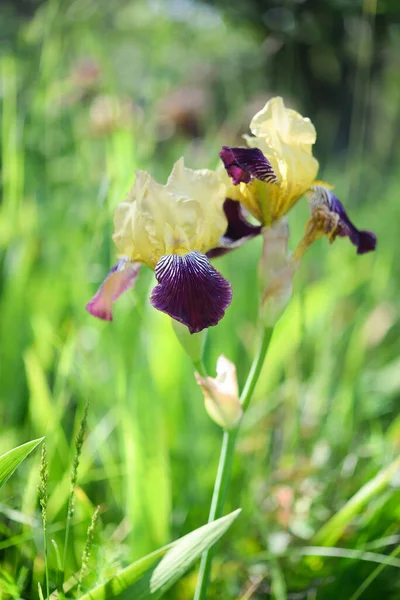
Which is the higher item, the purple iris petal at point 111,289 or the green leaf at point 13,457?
the purple iris petal at point 111,289

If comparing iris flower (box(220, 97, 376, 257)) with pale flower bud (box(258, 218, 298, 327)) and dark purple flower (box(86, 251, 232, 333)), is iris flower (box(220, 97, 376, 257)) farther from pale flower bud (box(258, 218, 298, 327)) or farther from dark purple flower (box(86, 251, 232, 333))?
dark purple flower (box(86, 251, 232, 333))

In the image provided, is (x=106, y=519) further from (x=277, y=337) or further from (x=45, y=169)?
(x=45, y=169)

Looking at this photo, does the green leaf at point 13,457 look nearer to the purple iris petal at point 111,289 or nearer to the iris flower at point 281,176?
the purple iris petal at point 111,289

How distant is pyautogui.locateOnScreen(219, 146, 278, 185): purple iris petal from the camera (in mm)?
718

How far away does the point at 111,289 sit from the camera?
2.76ft

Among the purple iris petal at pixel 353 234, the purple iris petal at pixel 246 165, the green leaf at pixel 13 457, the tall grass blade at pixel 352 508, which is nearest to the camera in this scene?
the green leaf at pixel 13 457

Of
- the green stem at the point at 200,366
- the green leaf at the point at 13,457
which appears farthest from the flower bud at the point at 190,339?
the green leaf at the point at 13,457

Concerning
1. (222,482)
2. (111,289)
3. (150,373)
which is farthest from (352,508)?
(111,289)

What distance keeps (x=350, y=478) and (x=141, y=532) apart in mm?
525

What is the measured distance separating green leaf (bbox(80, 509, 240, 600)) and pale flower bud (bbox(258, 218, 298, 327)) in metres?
0.28

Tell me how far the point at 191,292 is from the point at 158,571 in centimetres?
33

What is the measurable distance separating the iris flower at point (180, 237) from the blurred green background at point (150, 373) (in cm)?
34

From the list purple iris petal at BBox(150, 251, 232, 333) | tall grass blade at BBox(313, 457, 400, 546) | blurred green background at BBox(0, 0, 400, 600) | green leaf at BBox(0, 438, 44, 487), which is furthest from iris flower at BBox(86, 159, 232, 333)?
tall grass blade at BBox(313, 457, 400, 546)

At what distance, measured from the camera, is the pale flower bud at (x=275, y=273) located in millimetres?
777
